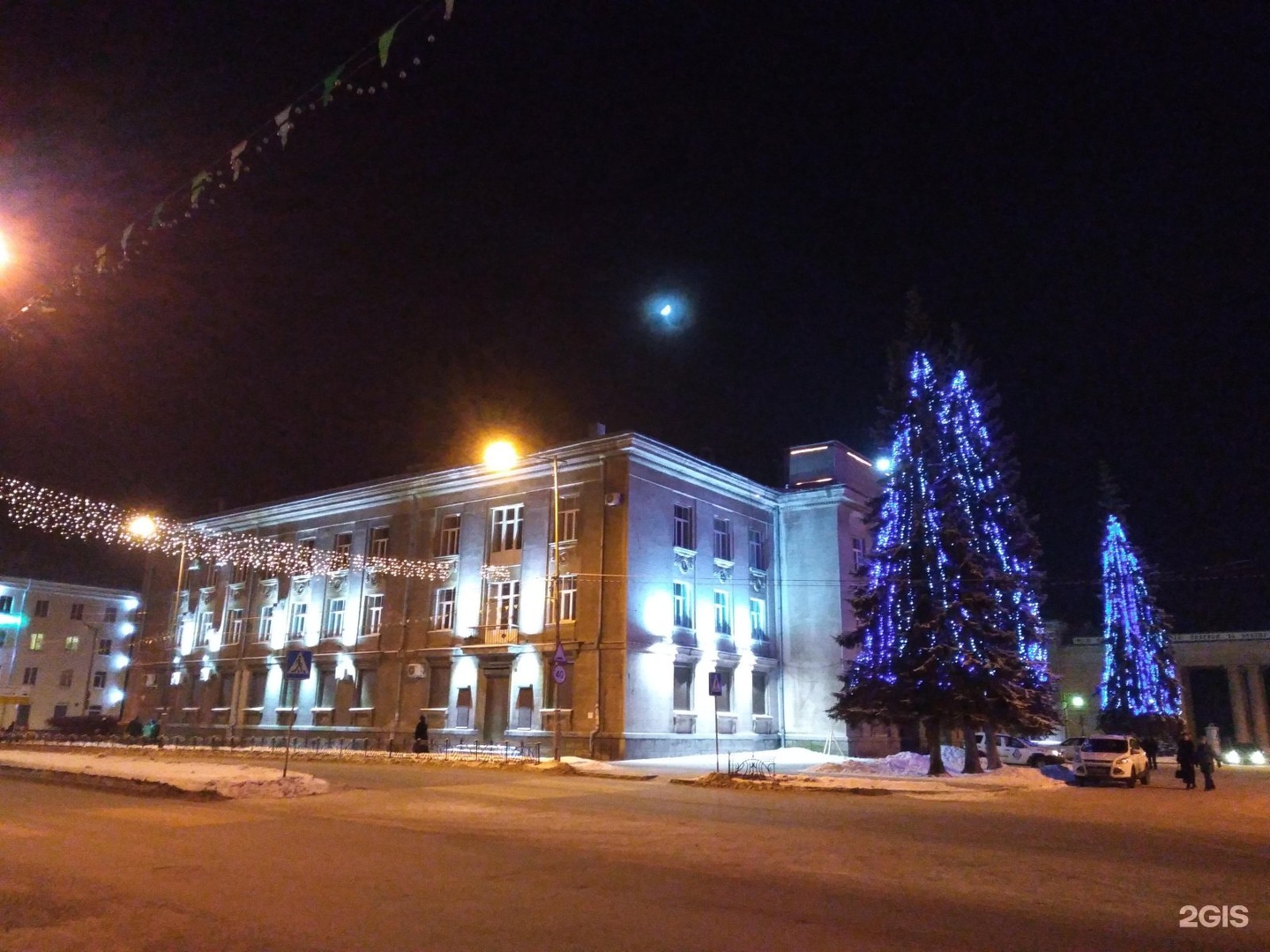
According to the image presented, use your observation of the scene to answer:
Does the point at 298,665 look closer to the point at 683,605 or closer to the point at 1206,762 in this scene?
the point at 683,605

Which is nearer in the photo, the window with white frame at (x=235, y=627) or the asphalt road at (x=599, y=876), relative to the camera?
the asphalt road at (x=599, y=876)

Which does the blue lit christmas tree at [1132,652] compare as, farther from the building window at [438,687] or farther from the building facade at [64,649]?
the building facade at [64,649]

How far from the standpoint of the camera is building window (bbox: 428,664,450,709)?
124 ft

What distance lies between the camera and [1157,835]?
14023 mm

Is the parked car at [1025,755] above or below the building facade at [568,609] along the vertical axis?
below

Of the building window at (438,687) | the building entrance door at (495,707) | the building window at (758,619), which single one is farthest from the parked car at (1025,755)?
the building window at (438,687)

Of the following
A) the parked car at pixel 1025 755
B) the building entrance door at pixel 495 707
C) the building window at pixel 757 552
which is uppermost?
the building window at pixel 757 552

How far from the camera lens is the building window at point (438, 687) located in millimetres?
37938

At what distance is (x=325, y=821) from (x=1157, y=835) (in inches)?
508

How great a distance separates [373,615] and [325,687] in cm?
423

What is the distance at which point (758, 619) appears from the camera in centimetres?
4150

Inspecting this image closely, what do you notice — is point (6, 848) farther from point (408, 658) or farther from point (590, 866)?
point (408, 658)

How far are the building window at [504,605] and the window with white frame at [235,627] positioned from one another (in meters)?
17.5

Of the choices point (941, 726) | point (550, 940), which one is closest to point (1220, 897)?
point (550, 940)
